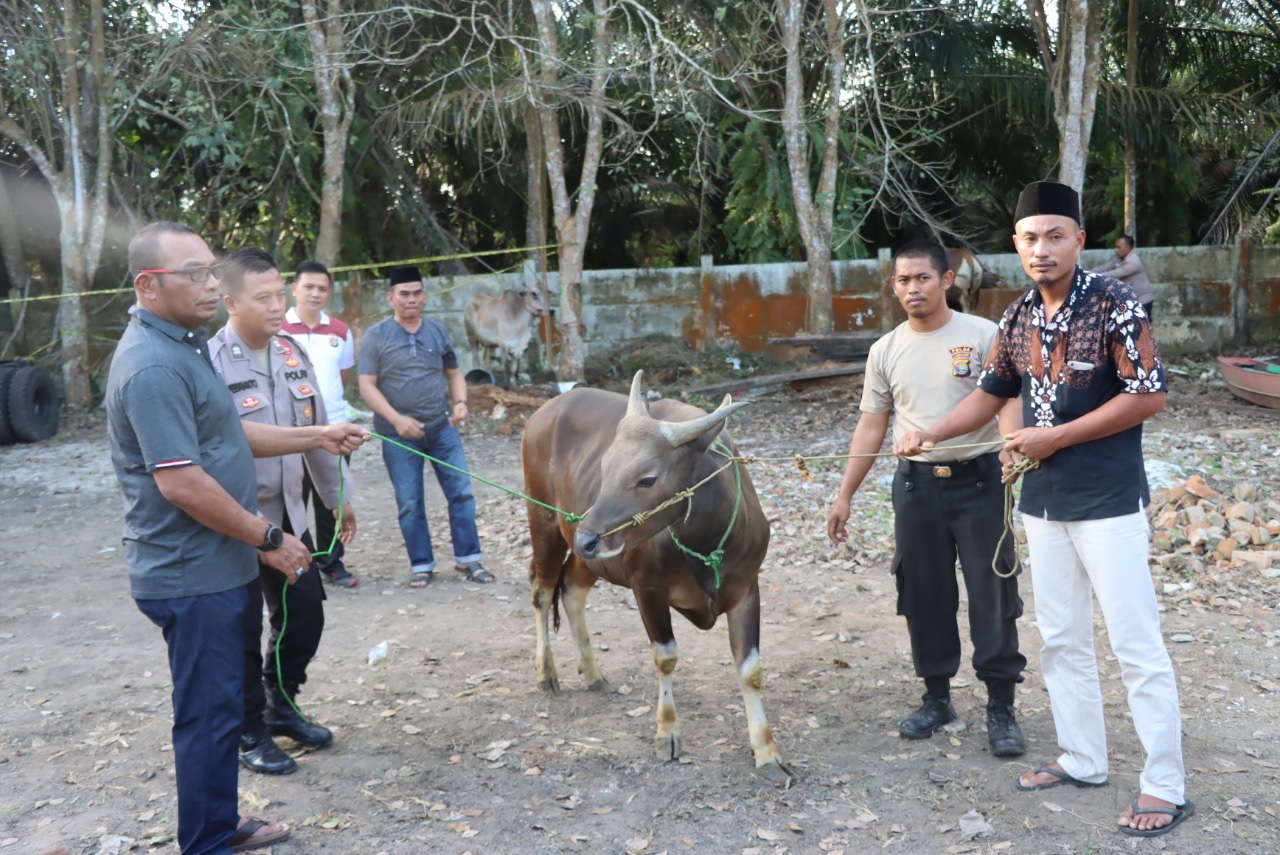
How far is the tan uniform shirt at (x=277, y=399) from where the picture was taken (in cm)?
504

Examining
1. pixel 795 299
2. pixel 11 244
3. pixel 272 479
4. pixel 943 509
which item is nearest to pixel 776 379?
pixel 795 299

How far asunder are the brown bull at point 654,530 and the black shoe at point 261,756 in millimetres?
1474

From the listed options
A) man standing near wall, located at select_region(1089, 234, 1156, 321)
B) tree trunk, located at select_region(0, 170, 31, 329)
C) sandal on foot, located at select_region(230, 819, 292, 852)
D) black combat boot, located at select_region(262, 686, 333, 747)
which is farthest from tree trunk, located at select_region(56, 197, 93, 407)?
man standing near wall, located at select_region(1089, 234, 1156, 321)

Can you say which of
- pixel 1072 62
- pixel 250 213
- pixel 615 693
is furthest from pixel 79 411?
pixel 1072 62

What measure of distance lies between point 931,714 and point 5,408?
42.1 feet

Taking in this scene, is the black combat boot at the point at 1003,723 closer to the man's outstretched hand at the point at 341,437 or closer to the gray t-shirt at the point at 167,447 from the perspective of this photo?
the man's outstretched hand at the point at 341,437

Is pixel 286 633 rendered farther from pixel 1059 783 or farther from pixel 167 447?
pixel 1059 783

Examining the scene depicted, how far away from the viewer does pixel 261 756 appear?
480cm

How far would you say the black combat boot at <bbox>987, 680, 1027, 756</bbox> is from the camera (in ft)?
15.5

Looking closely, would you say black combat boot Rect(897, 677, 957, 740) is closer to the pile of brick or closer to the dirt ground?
the dirt ground

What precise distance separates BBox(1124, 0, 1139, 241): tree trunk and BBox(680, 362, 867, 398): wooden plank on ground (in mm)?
6287

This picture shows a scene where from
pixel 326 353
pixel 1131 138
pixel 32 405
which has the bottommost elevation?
pixel 32 405

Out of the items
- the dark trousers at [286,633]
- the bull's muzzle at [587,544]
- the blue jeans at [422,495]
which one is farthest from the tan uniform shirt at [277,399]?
the blue jeans at [422,495]

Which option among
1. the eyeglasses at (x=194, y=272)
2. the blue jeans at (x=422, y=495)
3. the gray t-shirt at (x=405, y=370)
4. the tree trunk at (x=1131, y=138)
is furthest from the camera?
the tree trunk at (x=1131, y=138)
